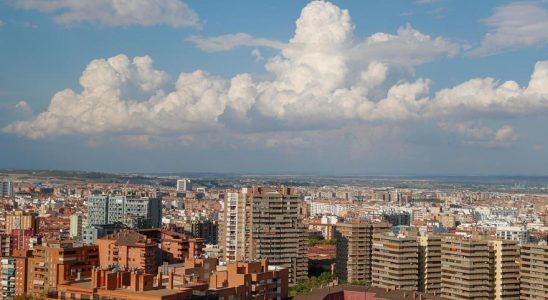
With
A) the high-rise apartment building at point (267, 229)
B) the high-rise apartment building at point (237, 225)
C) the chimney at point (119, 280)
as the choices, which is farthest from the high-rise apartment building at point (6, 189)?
the chimney at point (119, 280)

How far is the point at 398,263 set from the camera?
32750 mm

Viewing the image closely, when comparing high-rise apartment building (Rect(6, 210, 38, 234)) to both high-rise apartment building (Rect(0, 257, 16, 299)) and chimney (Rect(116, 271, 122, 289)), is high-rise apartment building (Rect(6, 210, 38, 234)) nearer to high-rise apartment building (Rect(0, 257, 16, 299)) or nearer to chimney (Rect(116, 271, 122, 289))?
high-rise apartment building (Rect(0, 257, 16, 299))

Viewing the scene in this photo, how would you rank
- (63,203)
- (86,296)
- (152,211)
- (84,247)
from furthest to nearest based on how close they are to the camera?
(63,203) → (152,211) → (84,247) → (86,296)

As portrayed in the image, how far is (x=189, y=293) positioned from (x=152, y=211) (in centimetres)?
3917

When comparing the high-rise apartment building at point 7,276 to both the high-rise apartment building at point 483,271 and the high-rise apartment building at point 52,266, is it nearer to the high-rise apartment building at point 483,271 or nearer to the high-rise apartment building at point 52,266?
the high-rise apartment building at point 52,266

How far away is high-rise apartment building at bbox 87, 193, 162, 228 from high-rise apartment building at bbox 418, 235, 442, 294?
922 inches

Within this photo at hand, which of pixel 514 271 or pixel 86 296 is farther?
pixel 514 271

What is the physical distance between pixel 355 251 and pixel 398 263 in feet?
19.5

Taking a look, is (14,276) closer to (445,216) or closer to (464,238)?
(464,238)

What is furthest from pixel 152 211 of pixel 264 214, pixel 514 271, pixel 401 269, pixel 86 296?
pixel 86 296

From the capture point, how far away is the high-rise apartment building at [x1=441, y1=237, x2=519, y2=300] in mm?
30406

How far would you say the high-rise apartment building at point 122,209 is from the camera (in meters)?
54.3

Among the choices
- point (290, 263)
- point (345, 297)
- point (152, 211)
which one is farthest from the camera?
point (152, 211)

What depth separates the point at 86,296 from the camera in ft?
59.8
